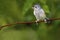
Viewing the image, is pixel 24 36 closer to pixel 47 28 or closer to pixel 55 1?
pixel 47 28

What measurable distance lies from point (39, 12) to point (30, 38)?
6.72ft

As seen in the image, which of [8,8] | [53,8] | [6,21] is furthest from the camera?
[8,8]

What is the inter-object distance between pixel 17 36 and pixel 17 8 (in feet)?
2.06

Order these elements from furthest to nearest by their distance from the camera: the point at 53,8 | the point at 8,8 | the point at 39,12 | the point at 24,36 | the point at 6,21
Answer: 1. the point at 24,36
2. the point at 8,8
3. the point at 6,21
4. the point at 53,8
5. the point at 39,12

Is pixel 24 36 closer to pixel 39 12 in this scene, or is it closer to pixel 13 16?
pixel 13 16

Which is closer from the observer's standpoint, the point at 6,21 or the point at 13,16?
the point at 6,21

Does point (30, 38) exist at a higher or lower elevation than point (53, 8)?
lower

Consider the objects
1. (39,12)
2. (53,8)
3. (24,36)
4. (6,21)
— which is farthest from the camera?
(24,36)

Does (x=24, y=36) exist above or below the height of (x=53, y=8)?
below

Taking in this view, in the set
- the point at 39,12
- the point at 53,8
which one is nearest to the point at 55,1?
the point at 53,8

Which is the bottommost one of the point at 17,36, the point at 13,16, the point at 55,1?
the point at 17,36

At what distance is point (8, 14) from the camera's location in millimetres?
4531

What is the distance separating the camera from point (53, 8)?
371cm

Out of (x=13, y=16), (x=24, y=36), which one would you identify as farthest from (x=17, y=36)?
(x=13, y=16)
